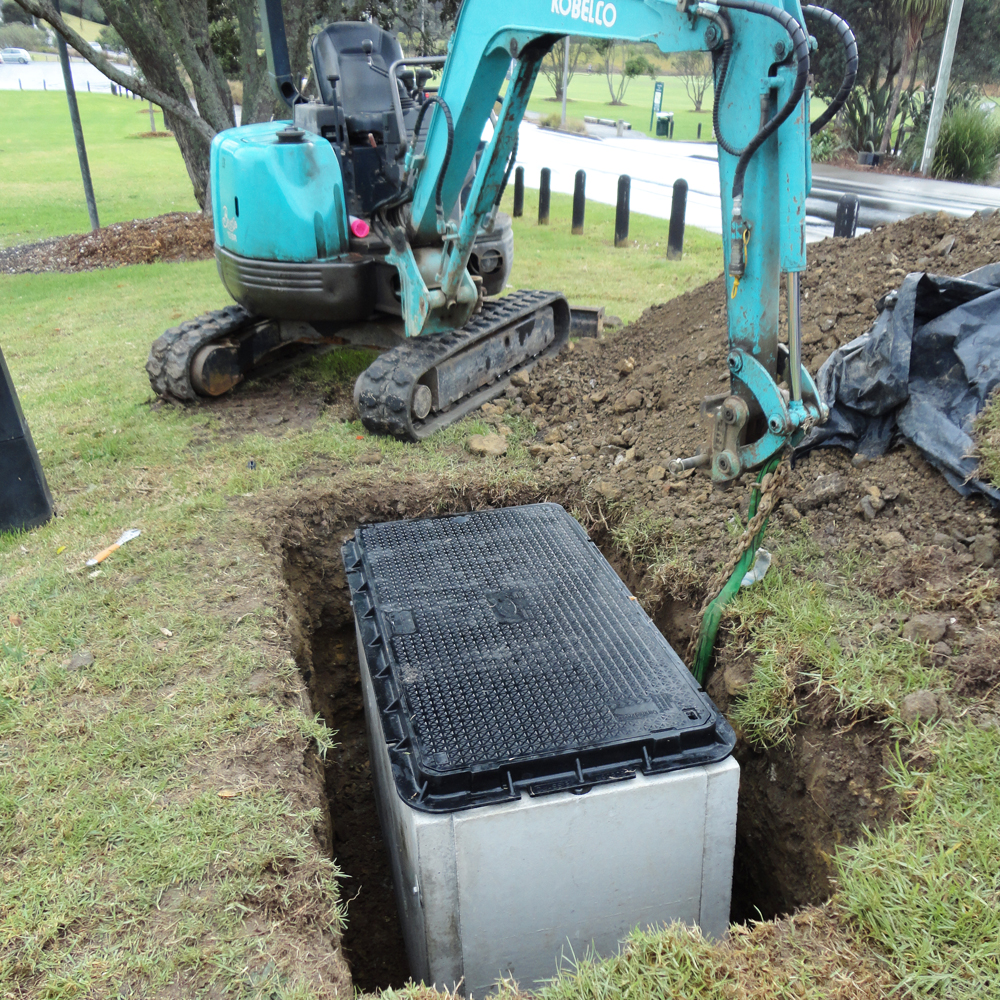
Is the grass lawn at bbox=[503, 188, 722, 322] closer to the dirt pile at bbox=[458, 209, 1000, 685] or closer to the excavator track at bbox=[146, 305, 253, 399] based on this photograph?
the dirt pile at bbox=[458, 209, 1000, 685]

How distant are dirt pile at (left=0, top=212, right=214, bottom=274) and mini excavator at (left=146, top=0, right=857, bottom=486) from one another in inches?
248

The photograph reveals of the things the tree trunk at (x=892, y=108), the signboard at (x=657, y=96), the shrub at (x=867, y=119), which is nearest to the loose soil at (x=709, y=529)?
the tree trunk at (x=892, y=108)

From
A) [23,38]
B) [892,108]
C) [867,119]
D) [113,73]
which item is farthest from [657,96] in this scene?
[23,38]

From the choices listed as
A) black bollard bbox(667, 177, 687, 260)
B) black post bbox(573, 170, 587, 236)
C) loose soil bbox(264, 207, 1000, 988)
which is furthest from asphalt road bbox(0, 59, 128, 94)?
loose soil bbox(264, 207, 1000, 988)

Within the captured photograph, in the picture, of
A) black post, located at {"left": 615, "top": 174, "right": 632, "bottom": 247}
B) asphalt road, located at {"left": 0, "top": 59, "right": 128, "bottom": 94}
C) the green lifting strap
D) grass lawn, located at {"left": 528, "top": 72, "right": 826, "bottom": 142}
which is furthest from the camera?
asphalt road, located at {"left": 0, "top": 59, "right": 128, "bottom": 94}

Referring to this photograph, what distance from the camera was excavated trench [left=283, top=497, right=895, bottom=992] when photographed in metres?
2.85

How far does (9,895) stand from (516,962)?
151 cm

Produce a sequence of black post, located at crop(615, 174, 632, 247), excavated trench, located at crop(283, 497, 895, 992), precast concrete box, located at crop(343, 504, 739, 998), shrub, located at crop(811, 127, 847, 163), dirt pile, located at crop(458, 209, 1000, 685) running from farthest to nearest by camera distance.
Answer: shrub, located at crop(811, 127, 847, 163) → black post, located at crop(615, 174, 632, 247) → dirt pile, located at crop(458, 209, 1000, 685) → excavated trench, located at crop(283, 497, 895, 992) → precast concrete box, located at crop(343, 504, 739, 998)

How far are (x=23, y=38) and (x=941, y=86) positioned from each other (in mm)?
74397

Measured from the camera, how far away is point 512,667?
3.11 meters

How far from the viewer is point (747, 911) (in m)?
3.39

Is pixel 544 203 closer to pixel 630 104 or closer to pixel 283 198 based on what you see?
pixel 283 198

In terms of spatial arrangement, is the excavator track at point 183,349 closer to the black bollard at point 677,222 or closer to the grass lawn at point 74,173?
the black bollard at point 677,222

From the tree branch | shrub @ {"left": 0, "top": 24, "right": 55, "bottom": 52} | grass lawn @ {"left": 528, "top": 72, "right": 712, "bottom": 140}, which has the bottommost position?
grass lawn @ {"left": 528, "top": 72, "right": 712, "bottom": 140}
